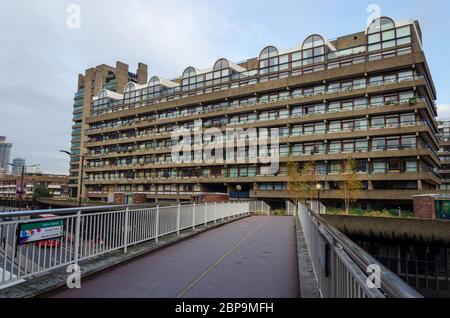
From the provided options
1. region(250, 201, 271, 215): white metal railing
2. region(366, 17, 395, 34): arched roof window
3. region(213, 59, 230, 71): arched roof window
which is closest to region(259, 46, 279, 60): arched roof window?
region(213, 59, 230, 71): arched roof window

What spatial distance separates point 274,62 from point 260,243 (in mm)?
42285

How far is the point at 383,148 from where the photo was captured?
36969 millimetres

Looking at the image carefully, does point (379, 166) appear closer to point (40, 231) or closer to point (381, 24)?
point (381, 24)

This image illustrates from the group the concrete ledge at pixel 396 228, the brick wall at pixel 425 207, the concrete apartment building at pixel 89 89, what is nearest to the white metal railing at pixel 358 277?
the concrete ledge at pixel 396 228

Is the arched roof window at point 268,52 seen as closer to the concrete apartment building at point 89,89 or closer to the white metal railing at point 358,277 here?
the white metal railing at point 358,277

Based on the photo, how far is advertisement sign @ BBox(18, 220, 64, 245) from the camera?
4891 millimetres

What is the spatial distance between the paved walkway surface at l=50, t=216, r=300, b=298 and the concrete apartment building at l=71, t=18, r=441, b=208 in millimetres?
32044

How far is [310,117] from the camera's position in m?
41.9

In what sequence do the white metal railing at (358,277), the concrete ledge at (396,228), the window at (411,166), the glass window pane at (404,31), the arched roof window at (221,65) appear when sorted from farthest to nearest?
1. the arched roof window at (221,65)
2. the glass window pane at (404,31)
3. the window at (411,166)
4. the concrete ledge at (396,228)
5. the white metal railing at (358,277)

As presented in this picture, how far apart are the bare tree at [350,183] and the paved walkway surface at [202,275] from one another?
28204mm

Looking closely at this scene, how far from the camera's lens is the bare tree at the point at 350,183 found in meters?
35.0

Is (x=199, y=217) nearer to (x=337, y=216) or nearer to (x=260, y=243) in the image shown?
(x=260, y=243)

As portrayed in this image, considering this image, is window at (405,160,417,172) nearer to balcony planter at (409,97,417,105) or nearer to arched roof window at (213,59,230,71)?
balcony planter at (409,97,417,105)

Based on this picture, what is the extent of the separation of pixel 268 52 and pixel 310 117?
1408 cm
